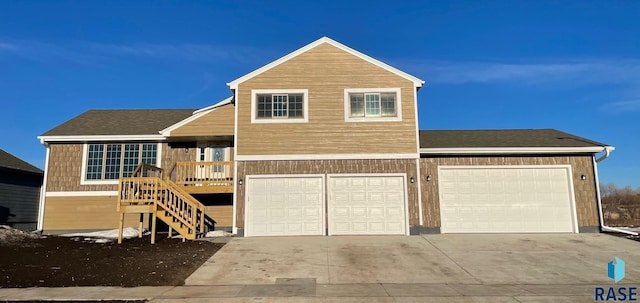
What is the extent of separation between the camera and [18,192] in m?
17.1

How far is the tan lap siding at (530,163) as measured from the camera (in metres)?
13.5

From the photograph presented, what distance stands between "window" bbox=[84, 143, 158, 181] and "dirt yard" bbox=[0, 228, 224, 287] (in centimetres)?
326

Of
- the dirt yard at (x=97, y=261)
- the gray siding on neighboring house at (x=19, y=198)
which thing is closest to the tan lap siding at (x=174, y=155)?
the dirt yard at (x=97, y=261)

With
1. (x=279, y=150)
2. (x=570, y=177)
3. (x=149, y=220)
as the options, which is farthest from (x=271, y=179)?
(x=570, y=177)

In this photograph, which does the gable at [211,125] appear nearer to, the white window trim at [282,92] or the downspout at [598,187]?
the white window trim at [282,92]

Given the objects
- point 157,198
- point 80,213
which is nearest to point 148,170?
point 157,198

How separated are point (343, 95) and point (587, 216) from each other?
9427 millimetres

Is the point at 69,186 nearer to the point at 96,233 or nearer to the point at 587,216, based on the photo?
the point at 96,233

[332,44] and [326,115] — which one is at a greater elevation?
[332,44]

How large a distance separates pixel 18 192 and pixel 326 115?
14.2 m

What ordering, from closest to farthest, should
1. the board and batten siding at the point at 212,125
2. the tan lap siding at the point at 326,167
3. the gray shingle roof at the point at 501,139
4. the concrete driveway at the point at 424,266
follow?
1. the concrete driveway at the point at 424,266
2. the tan lap siding at the point at 326,167
3. the gray shingle roof at the point at 501,139
4. the board and batten siding at the point at 212,125

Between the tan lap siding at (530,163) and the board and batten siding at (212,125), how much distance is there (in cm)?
708

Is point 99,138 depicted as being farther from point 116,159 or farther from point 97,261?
point 97,261

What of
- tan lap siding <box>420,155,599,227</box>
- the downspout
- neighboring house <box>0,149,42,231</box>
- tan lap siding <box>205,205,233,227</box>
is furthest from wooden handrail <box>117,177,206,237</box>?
the downspout
